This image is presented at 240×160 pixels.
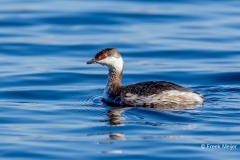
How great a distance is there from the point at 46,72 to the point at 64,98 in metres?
2.51

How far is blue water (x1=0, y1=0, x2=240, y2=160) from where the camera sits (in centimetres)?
1125

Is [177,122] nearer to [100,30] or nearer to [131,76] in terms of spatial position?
[131,76]

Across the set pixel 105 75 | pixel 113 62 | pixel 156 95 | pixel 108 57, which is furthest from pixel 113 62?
pixel 105 75

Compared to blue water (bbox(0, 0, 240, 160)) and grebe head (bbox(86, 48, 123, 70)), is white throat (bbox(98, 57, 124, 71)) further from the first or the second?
blue water (bbox(0, 0, 240, 160))

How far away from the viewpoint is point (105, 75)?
687 inches

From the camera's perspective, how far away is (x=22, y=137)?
11.7 m

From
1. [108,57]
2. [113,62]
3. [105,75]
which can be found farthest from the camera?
[105,75]

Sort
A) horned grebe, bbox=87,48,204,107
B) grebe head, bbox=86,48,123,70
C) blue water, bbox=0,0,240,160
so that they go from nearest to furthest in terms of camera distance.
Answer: blue water, bbox=0,0,240,160
horned grebe, bbox=87,48,204,107
grebe head, bbox=86,48,123,70

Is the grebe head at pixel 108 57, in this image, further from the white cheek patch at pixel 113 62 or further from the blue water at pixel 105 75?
the blue water at pixel 105 75

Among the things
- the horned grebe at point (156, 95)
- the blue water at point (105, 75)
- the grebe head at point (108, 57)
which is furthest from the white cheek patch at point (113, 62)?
the blue water at point (105, 75)

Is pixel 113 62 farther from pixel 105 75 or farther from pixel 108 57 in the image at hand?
pixel 105 75

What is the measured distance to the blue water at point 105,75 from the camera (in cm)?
1125

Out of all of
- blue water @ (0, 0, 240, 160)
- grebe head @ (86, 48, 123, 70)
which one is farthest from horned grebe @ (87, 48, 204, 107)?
blue water @ (0, 0, 240, 160)

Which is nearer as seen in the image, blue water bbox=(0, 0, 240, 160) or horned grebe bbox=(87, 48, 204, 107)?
blue water bbox=(0, 0, 240, 160)
